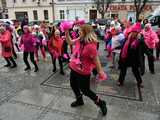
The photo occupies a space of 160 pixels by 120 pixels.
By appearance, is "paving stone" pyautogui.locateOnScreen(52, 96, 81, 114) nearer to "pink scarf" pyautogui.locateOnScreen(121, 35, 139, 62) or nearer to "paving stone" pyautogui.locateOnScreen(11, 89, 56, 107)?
"paving stone" pyautogui.locateOnScreen(11, 89, 56, 107)

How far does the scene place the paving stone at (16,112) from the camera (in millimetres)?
4195

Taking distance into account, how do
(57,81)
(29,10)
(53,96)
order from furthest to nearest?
1. (29,10)
2. (57,81)
3. (53,96)

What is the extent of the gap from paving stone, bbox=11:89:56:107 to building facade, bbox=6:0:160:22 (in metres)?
27.2

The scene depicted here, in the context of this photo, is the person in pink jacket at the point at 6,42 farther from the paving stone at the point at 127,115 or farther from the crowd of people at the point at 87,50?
the paving stone at the point at 127,115

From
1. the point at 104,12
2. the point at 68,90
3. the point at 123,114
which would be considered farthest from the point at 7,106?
the point at 104,12

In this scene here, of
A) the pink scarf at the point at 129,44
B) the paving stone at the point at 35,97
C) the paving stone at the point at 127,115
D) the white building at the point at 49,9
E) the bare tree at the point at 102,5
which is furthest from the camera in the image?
the white building at the point at 49,9

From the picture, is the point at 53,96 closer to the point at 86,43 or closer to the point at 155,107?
the point at 86,43

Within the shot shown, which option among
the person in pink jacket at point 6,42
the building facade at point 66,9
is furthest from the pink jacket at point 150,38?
the building facade at point 66,9

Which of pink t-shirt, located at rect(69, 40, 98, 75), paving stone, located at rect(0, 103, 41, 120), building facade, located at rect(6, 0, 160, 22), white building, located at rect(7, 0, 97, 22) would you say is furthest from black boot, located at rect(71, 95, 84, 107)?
white building, located at rect(7, 0, 97, 22)

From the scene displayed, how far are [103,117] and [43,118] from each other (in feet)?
3.89

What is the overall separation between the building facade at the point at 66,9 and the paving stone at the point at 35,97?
89.3 ft

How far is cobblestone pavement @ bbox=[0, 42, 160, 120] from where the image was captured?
4266 mm

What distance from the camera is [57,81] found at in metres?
6.13

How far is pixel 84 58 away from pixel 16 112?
6.14ft
